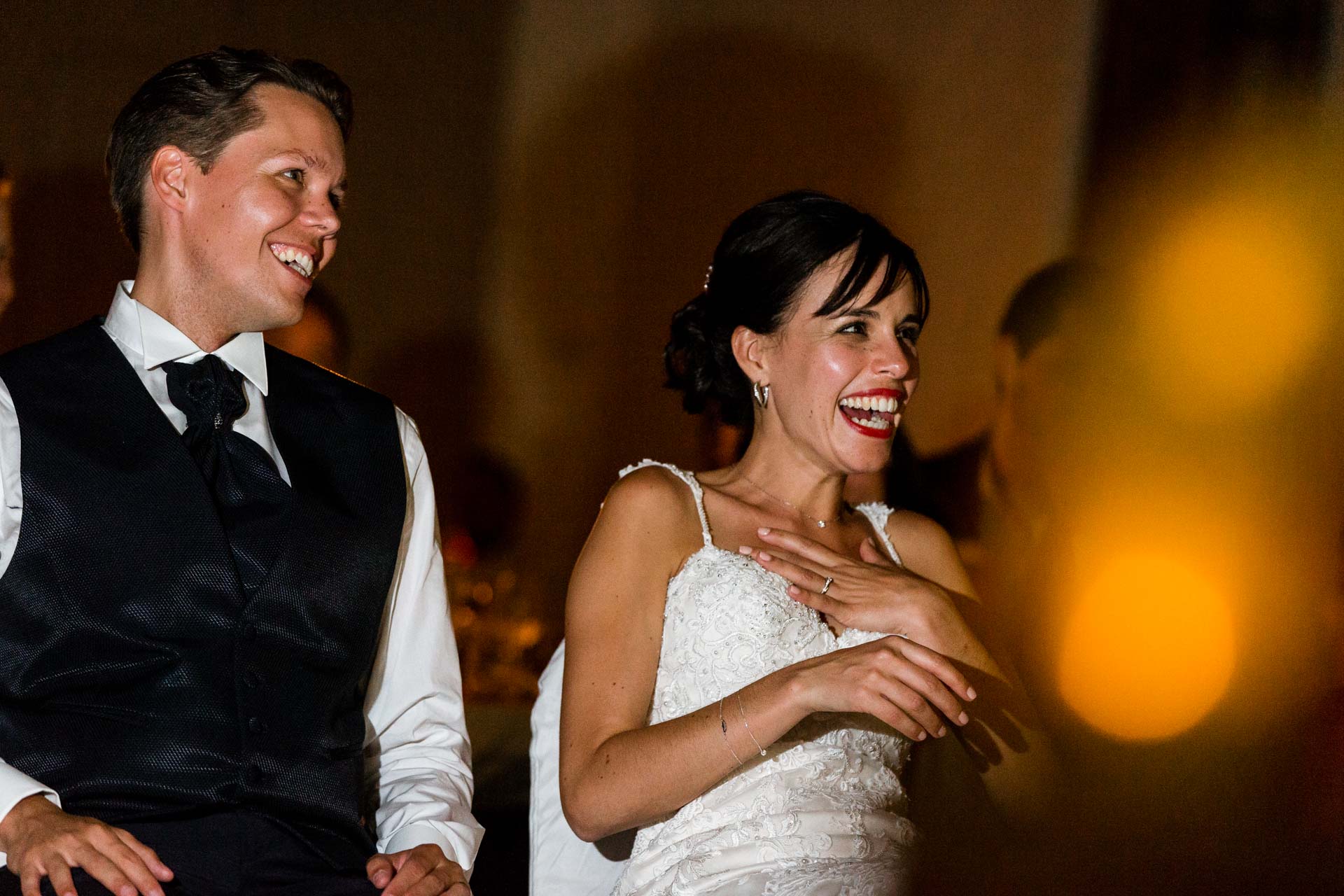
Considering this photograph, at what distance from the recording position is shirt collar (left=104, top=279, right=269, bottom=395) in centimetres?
177

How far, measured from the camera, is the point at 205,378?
1758mm

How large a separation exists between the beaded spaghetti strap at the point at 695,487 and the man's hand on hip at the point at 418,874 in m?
Answer: 0.60

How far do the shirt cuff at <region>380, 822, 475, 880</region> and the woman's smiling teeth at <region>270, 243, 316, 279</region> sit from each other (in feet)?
2.42

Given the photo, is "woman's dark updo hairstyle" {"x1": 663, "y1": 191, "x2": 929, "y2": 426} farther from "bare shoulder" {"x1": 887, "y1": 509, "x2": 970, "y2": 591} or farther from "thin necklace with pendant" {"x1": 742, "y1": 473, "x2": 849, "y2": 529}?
"bare shoulder" {"x1": 887, "y1": 509, "x2": 970, "y2": 591}

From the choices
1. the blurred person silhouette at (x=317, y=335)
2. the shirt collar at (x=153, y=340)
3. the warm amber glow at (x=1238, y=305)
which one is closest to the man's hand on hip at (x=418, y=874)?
the shirt collar at (x=153, y=340)

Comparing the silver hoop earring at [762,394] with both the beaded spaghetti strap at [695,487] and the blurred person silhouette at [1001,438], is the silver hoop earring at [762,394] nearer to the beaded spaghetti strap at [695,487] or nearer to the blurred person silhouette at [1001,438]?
the beaded spaghetti strap at [695,487]

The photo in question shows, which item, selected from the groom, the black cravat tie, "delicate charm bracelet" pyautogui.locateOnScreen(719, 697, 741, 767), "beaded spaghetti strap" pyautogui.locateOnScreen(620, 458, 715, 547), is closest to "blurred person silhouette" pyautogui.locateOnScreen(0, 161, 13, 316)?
the groom

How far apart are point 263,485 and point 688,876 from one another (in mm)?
750

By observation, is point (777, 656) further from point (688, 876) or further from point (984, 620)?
point (984, 620)

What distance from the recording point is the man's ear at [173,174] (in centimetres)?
181

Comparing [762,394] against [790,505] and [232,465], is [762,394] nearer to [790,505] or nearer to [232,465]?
[790,505]

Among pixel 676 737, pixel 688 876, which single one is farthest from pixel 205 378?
pixel 688 876

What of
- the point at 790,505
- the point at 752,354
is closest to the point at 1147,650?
the point at 790,505

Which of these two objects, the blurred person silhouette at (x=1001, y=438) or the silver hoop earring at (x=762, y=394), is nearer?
the silver hoop earring at (x=762, y=394)
